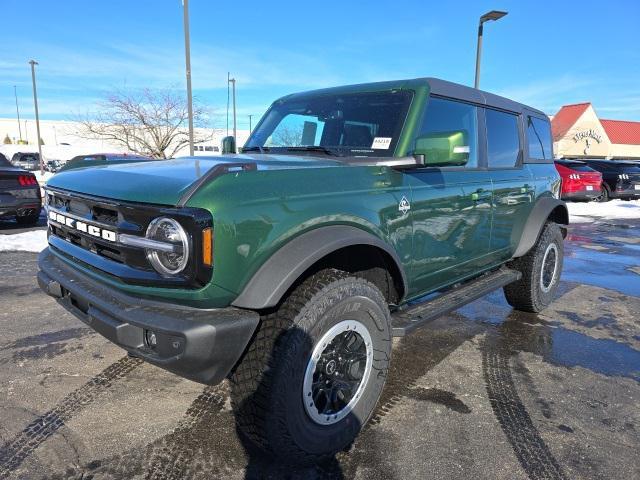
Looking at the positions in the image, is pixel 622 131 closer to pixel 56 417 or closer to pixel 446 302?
pixel 446 302

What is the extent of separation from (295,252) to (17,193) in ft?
27.9

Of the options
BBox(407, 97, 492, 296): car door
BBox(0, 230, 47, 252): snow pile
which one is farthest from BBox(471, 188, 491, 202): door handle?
BBox(0, 230, 47, 252): snow pile

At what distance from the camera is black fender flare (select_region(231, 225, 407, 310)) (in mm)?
2055

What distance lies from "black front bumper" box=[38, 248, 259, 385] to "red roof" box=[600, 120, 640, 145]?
64087 millimetres

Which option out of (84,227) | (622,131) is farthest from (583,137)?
(84,227)

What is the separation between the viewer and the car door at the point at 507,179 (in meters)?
3.92

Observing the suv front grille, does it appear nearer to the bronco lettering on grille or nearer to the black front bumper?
the bronco lettering on grille

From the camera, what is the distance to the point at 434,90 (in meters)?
3.21

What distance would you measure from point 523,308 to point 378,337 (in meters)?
2.85

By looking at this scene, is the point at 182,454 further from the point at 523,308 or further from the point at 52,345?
the point at 523,308

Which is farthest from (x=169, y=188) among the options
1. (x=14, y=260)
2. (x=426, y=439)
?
(x=14, y=260)

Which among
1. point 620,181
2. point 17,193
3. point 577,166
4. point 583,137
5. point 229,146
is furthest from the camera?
point 583,137

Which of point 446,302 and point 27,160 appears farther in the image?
point 27,160

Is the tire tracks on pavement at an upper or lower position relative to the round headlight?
lower
